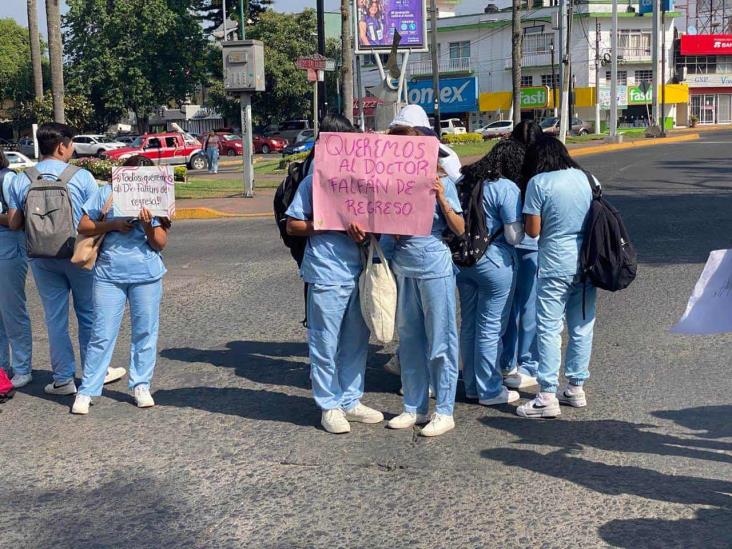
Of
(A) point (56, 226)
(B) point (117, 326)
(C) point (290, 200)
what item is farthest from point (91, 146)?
(C) point (290, 200)

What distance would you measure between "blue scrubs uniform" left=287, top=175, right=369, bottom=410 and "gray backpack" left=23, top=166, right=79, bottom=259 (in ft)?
5.25

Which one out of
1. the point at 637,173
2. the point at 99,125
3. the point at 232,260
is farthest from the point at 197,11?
the point at 232,260

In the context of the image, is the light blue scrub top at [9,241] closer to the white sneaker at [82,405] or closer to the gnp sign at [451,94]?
the white sneaker at [82,405]

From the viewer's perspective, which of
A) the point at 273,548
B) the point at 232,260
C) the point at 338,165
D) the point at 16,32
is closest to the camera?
the point at 273,548

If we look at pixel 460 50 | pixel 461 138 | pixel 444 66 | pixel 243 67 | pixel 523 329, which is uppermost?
pixel 460 50

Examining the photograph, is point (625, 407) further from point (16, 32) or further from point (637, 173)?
point (16, 32)

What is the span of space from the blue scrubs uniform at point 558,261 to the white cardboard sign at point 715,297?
1.29 meters

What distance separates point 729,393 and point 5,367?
4.88 meters

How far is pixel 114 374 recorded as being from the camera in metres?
6.69

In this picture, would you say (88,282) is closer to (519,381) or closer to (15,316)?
(15,316)

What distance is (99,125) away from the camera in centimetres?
6569

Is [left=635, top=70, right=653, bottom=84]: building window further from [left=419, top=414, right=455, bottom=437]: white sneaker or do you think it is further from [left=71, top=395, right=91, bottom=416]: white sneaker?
[left=71, top=395, right=91, bottom=416]: white sneaker

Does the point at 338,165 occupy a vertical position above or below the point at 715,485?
above

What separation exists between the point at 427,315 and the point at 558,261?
2.86 ft
